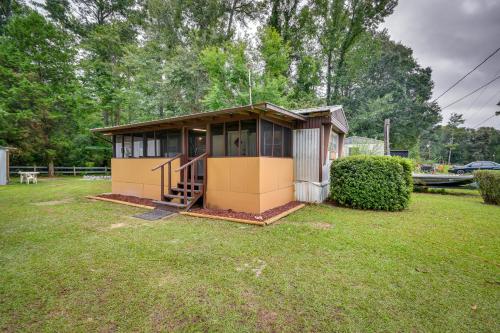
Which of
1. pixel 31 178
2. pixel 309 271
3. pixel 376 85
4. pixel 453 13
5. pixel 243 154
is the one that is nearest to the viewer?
pixel 309 271

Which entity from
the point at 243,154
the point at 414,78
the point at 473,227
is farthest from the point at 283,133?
the point at 414,78

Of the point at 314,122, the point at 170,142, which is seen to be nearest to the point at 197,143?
the point at 170,142

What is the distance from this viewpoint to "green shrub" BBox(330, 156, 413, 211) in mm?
6156

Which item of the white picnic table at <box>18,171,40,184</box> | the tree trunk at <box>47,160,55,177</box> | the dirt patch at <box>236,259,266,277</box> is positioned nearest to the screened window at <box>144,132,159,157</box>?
the dirt patch at <box>236,259,266,277</box>

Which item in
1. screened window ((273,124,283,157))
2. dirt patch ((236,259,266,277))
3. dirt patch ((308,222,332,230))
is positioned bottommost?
dirt patch ((236,259,266,277))

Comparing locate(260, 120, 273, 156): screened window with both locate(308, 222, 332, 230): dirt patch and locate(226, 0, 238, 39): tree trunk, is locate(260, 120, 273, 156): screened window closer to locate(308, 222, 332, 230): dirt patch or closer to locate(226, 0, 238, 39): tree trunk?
locate(308, 222, 332, 230): dirt patch

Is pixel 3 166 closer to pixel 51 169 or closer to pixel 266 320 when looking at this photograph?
pixel 51 169

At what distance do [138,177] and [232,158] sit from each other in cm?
442

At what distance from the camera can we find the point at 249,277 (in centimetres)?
267

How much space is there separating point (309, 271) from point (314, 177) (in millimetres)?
4540

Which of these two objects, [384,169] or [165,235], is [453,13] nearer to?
[384,169]

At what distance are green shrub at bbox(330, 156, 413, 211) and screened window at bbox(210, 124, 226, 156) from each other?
3780 mm

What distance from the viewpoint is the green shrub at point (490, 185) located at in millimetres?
7062

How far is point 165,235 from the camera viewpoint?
165 inches
